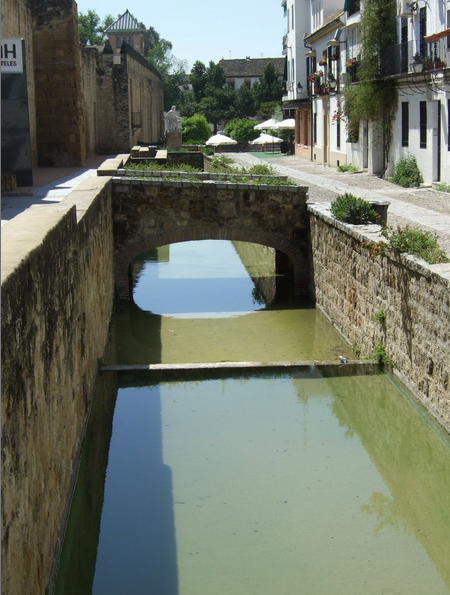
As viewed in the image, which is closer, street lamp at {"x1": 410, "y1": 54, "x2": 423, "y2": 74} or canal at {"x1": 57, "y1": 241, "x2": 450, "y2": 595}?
canal at {"x1": 57, "y1": 241, "x2": 450, "y2": 595}

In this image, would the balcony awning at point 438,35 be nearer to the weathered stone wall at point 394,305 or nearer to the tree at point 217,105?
the weathered stone wall at point 394,305

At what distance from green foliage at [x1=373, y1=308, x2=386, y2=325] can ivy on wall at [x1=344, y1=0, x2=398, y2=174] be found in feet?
56.0

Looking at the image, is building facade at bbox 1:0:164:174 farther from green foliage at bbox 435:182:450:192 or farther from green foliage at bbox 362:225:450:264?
green foliage at bbox 362:225:450:264

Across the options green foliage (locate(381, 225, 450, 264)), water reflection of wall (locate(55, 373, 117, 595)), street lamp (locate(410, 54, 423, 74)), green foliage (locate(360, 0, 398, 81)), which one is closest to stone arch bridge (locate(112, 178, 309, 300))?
green foliage (locate(381, 225, 450, 264))

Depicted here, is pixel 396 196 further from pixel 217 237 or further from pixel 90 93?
pixel 90 93

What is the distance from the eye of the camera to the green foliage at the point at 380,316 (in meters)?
11.0

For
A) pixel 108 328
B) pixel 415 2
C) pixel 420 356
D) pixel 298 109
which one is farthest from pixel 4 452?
pixel 298 109

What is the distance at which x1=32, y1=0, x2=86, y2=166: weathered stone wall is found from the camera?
80.8 feet

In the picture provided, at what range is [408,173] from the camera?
80.9ft

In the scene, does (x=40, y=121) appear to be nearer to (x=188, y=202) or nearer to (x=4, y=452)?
(x=188, y=202)

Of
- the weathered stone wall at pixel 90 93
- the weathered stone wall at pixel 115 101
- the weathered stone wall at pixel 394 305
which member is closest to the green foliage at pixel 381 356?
the weathered stone wall at pixel 394 305

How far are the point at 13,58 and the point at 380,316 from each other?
283 inches

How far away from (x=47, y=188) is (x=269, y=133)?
44.0 metres

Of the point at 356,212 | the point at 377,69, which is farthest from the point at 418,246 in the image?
the point at 377,69
